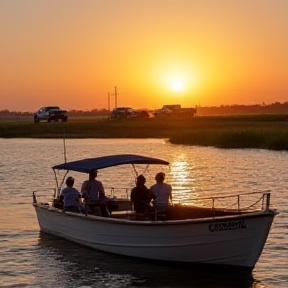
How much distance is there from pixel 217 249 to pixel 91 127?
241 feet

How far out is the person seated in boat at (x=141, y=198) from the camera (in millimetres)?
22141

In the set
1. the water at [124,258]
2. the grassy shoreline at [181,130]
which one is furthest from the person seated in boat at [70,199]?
the grassy shoreline at [181,130]

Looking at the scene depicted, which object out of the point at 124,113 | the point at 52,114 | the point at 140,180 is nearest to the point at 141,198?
the point at 140,180

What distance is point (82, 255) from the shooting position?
22.9 metres

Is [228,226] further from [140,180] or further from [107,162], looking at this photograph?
[107,162]

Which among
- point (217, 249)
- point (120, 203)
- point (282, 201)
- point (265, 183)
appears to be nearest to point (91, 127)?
point (265, 183)

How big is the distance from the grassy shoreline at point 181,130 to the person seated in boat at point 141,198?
44352 millimetres

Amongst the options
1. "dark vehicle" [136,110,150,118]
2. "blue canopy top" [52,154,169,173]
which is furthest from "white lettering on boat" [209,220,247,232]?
"dark vehicle" [136,110,150,118]

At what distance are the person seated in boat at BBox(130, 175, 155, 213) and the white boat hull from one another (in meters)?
0.98

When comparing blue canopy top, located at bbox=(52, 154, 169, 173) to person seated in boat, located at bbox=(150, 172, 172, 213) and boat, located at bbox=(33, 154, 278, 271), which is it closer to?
boat, located at bbox=(33, 154, 278, 271)

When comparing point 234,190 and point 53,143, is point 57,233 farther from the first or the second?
point 53,143

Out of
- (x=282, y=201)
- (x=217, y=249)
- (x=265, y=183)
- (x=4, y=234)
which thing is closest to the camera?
(x=217, y=249)

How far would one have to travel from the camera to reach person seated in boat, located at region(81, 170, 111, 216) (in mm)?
23656

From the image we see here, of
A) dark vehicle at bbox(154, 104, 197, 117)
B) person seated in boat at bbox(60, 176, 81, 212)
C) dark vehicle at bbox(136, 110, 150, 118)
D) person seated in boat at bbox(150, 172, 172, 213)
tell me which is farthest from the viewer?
dark vehicle at bbox(154, 104, 197, 117)
